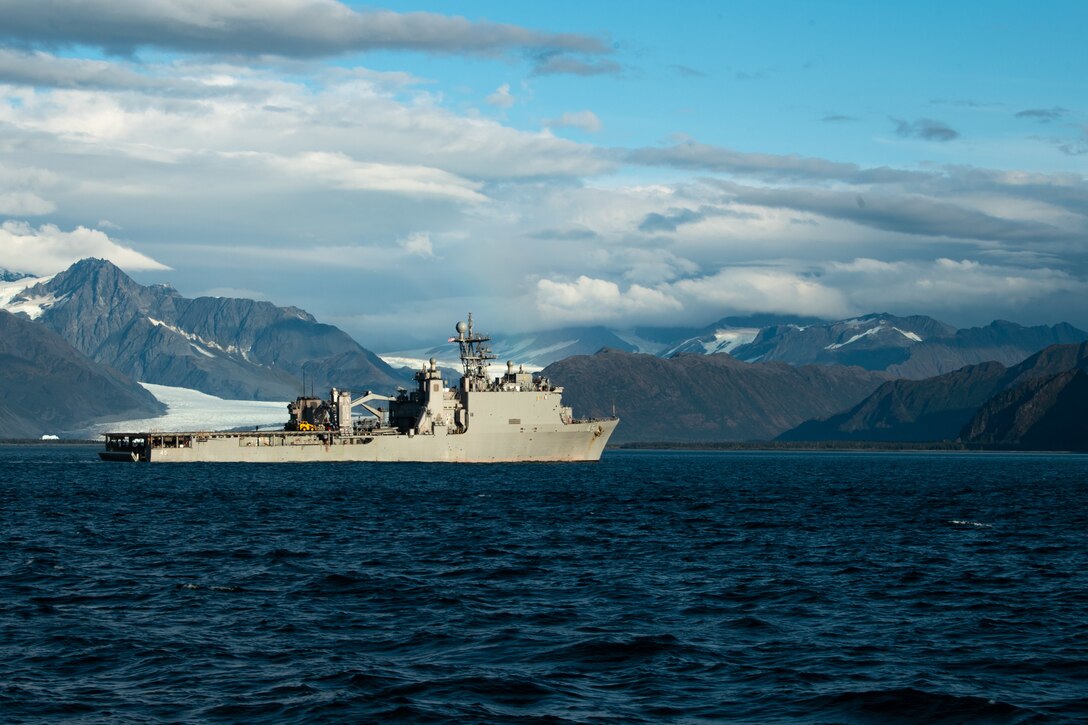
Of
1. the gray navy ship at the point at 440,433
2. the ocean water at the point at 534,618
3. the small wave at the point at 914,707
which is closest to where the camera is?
the small wave at the point at 914,707

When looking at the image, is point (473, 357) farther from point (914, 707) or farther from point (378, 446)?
point (914, 707)

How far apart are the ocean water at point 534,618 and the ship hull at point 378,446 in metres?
63.7

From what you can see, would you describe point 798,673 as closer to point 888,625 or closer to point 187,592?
point 888,625

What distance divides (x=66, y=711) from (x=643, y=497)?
71.3 m

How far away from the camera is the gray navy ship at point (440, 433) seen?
445 ft

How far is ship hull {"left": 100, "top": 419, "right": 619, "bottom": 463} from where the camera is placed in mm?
136500

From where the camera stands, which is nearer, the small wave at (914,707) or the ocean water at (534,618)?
the small wave at (914,707)

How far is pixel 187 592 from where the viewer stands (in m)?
39.9

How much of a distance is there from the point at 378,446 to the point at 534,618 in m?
104

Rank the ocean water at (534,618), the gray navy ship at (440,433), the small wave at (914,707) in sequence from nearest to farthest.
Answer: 1. the small wave at (914,707)
2. the ocean water at (534,618)
3. the gray navy ship at (440,433)

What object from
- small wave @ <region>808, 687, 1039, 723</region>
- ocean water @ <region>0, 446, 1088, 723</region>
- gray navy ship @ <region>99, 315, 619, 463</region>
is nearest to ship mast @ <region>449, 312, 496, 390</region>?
gray navy ship @ <region>99, 315, 619, 463</region>

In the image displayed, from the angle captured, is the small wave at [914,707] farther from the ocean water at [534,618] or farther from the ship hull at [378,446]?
the ship hull at [378,446]

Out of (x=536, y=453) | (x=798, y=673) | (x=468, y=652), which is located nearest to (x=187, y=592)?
(x=468, y=652)

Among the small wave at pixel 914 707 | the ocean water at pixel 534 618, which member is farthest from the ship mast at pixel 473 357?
the small wave at pixel 914 707
